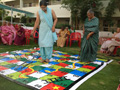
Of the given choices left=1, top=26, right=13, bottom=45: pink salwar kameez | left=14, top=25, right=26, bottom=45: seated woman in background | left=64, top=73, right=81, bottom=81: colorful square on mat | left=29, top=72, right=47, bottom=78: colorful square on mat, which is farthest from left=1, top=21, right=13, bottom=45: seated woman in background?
left=64, top=73, right=81, bottom=81: colorful square on mat

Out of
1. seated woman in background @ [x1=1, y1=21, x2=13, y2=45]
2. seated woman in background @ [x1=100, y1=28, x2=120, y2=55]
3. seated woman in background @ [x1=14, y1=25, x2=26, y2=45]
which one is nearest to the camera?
seated woman in background @ [x1=100, y1=28, x2=120, y2=55]

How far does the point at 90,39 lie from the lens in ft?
13.2

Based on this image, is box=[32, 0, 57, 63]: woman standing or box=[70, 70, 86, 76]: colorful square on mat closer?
box=[70, 70, 86, 76]: colorful square on mat

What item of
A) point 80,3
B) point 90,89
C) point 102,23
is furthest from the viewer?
point 102,23

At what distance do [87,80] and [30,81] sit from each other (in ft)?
3.70

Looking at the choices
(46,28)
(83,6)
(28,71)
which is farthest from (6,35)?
(83,6)

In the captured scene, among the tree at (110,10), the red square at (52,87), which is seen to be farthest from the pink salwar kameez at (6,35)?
the tree at (110,10)

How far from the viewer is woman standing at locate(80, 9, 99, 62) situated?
3.88m

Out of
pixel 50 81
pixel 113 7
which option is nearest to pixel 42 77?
pixel 50 81

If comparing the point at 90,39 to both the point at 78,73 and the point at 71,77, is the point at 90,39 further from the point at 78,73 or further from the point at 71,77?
the point at 71,77

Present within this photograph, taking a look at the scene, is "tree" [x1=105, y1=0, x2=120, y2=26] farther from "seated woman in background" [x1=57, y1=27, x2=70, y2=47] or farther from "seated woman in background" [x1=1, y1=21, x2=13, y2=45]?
"seated woman in background" [x1=1, y1=21, x2=13, y2=45]

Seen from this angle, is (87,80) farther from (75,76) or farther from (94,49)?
(94,49)

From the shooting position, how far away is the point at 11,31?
22.7 ft

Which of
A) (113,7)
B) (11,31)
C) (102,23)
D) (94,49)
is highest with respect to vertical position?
(113,7)
